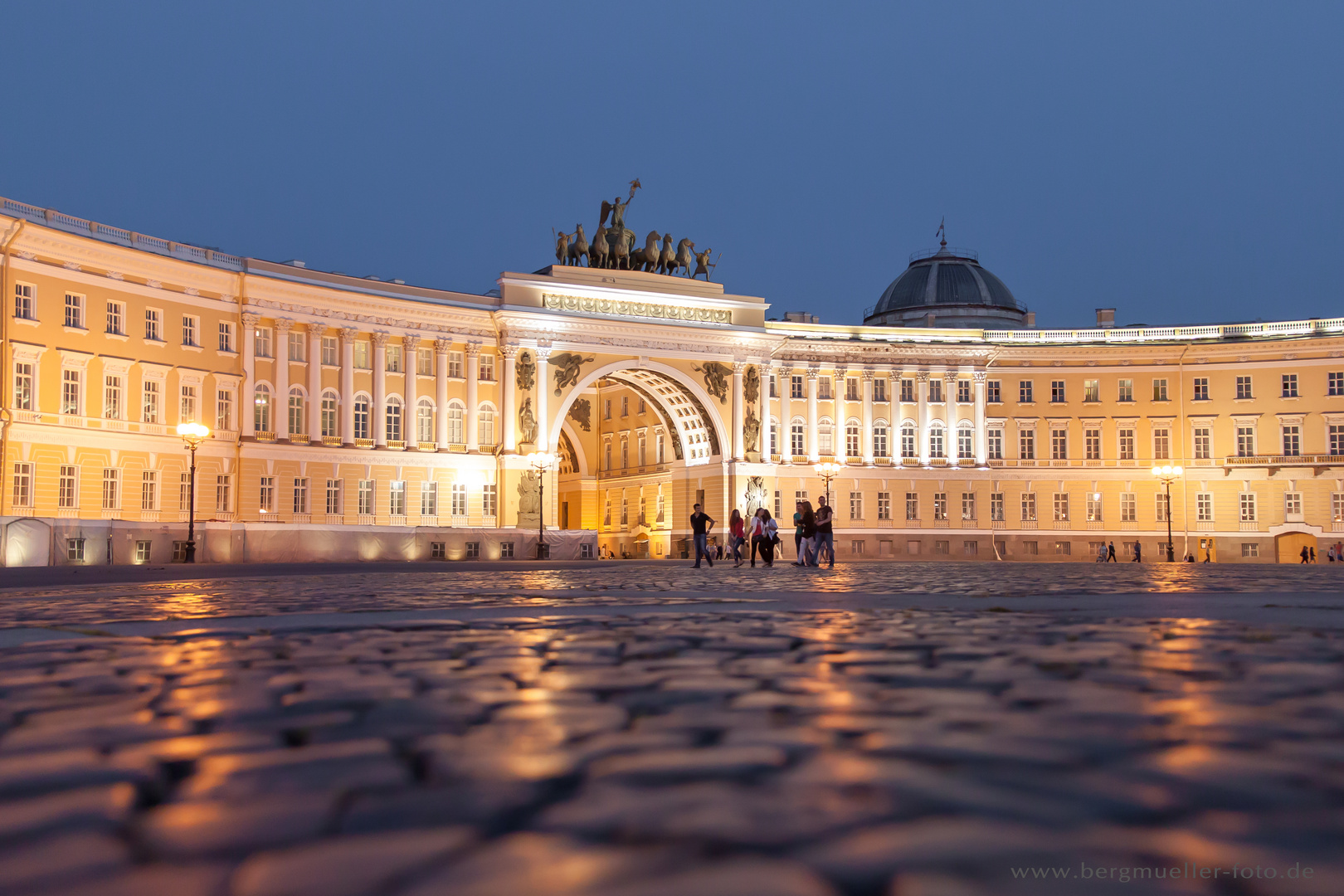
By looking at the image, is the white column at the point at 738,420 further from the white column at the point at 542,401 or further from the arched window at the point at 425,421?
the arched window at the point at 425,421

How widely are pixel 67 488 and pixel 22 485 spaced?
1.83m

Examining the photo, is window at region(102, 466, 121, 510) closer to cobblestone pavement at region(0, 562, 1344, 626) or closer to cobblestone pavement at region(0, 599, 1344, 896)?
cobblestone pavement at region(0, 562, 1344, 626)

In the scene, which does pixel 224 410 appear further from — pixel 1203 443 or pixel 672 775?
pixel 672 775

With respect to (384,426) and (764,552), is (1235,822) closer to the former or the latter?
(764,552)

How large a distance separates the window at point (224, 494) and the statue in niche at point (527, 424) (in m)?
13.8

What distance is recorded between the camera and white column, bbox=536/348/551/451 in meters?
61.2

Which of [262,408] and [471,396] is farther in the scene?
[471,396]

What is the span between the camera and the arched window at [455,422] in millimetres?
60719

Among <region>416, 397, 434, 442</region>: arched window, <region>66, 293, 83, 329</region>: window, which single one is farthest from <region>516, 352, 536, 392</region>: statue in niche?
<region>66, 293, 83, 329</region>: window

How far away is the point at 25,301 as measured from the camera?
4531 centimetres

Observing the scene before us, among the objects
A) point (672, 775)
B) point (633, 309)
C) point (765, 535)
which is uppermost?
point (633, 309)

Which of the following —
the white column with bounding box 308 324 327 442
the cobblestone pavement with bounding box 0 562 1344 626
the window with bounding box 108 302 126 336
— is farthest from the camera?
the white column with bounding box 308 324 327 442

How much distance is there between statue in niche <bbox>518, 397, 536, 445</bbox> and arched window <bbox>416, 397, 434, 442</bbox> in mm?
4217

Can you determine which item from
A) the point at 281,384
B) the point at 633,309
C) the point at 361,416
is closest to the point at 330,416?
the point at 361,416
